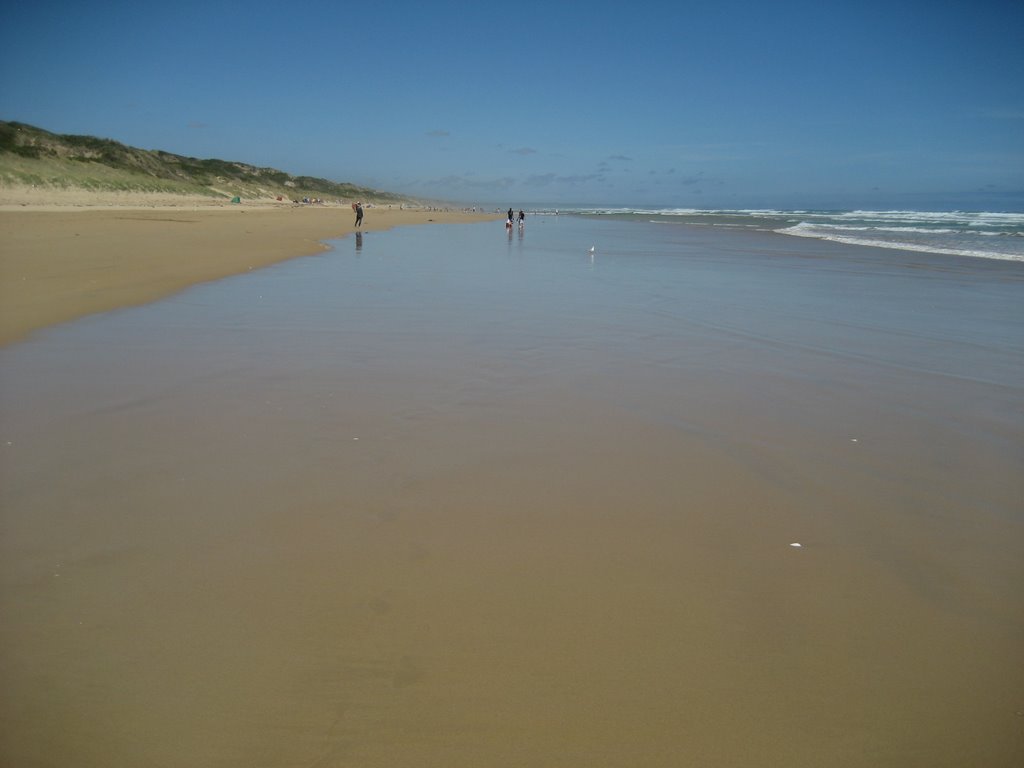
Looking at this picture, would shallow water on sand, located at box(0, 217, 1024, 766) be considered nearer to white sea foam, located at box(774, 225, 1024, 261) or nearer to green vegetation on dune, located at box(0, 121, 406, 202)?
Result: white sea foam, located at box(774, 225, 1024, 261)

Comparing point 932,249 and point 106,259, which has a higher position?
point 932,249

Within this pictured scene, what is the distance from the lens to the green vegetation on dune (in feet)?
124

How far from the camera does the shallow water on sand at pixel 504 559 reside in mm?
2238

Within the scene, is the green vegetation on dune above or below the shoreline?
above

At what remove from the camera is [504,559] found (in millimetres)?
3180

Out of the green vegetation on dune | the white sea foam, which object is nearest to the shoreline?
the green vegetation on dune

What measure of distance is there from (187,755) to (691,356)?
618 cm

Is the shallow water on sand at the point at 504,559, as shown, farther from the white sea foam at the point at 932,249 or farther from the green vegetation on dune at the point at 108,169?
the green vegetation on dune at the point at 108,169

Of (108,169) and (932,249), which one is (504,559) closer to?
(932,249)

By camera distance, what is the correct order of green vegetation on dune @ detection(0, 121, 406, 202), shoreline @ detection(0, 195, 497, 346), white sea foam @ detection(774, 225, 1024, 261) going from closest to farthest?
shoreline @ detection(0, 195, 497, 346), white sea foam @ detection(774, 225, 1024, 261), green vegetation on dune @ detection(0, 121, 406, 202)

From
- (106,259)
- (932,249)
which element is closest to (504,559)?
(106,259)

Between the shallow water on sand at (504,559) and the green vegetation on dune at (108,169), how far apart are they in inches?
1483

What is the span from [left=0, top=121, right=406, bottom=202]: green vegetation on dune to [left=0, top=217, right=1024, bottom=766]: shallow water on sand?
37.7 meters

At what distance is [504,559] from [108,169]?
54073 mm
